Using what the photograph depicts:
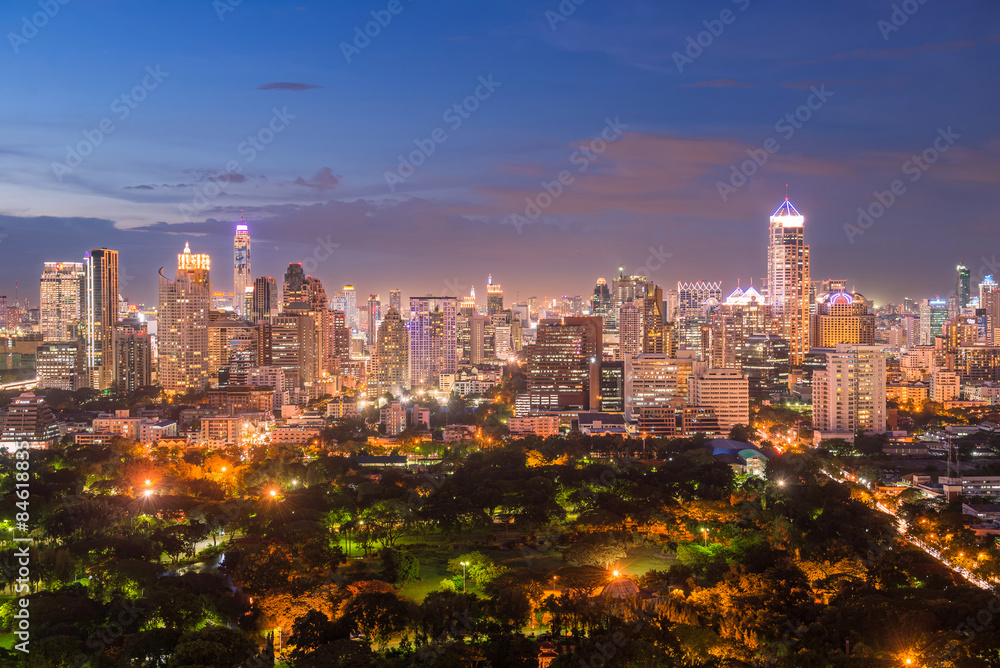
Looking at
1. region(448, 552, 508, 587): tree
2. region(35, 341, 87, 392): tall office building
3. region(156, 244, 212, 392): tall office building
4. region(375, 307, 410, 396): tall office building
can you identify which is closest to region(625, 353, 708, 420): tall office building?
region(375, 307, 410, 396): tall office building

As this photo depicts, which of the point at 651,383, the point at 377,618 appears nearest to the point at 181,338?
the point at 651,383

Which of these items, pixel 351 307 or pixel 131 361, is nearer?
pixel 131 361

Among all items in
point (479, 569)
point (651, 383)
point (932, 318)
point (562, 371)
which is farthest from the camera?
point (932, 318)

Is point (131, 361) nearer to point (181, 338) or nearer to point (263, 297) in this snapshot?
point (181, 338)

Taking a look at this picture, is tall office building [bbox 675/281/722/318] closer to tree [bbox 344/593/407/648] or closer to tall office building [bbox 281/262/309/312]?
tall office building [bbox 281/262/309/312]

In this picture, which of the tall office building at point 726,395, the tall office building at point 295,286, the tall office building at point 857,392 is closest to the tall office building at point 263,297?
the tall office building at point 295,286

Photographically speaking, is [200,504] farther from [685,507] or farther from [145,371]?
[145,371]

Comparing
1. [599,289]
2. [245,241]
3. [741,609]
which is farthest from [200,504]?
[245,241]
